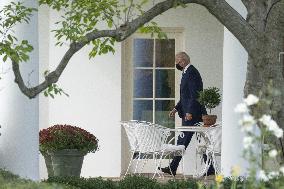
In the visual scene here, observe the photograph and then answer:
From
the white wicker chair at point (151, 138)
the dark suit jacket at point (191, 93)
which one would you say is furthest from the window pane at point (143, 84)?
the white wicker chair at point (151, 138)

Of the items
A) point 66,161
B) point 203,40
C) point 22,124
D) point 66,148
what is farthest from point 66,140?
point 203,40

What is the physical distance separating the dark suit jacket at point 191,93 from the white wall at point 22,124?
330 centimetres

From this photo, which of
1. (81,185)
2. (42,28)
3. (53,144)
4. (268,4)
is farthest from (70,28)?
(42,28)

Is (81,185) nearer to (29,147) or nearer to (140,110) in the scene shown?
(29,147)

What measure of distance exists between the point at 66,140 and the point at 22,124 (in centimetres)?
199

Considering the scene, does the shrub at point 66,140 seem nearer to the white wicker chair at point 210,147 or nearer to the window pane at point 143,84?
the white wicker chair at point 210,147

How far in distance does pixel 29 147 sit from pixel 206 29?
16.4ft

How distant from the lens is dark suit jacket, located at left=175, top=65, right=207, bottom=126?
12523 millimetres

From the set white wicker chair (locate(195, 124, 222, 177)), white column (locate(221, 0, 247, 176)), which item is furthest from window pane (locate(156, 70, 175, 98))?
white column (locate(221, 0, 247, 176))

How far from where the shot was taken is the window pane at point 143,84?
46.2 ft

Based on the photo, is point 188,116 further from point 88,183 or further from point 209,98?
point 88,183

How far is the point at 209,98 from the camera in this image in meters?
12.5

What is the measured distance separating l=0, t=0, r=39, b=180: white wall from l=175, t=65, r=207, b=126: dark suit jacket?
3.30m

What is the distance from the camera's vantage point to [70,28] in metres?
8.67
